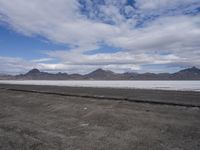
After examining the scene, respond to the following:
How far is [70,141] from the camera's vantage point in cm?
659

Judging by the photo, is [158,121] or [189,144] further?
[158,121]

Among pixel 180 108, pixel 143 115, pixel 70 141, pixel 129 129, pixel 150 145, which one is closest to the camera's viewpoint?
pixel 150 145

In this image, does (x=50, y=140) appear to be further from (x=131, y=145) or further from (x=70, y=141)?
(x=131, y=145)

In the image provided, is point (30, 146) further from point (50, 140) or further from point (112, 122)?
point (112, 122)

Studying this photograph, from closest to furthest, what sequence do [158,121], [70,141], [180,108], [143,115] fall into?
[70,141]
[158,121]
[143,115]
[180,108]

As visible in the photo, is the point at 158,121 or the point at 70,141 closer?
the point at 70,141

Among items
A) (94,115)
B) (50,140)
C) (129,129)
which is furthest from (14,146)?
(94,115)

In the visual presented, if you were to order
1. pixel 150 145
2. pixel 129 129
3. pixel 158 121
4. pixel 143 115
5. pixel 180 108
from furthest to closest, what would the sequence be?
pixel 180 108, pixel 143 115, pixel 158 121, pixel 129 129, pixel 150 145

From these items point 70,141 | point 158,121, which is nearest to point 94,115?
point 158,121

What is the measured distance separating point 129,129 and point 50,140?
3101 mm

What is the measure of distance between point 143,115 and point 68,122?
3.84 meters

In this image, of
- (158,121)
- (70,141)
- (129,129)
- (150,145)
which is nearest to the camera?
(150,145)

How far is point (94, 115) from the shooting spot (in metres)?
10.7

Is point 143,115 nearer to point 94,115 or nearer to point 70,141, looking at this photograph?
point 94,115
